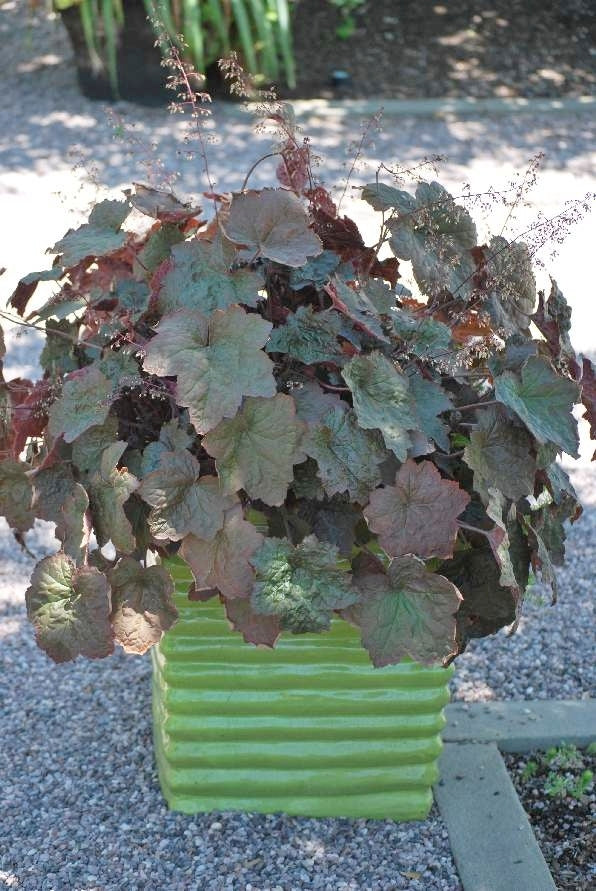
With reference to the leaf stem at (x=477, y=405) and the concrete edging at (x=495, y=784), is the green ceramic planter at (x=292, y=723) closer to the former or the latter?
the concrete edging at (x=495, y=784)

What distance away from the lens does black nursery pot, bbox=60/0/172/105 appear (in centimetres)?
624

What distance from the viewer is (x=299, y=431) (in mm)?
1419

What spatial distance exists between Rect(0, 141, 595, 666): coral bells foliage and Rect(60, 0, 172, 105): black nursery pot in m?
4.96

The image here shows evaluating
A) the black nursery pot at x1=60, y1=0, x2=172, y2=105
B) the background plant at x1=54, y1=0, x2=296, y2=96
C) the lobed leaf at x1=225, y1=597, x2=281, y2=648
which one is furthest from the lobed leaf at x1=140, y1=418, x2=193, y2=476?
the black nursery pot at x1=60, y1=0, x2=172, y2=105

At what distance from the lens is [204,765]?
1.88 metres

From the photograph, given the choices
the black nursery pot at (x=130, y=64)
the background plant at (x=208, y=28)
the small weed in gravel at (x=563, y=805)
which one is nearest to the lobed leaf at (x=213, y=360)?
the small weed in gravel at (x=563, y=805)

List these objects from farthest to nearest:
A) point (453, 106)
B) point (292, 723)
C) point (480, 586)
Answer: point (453, 106) < point (292, 723) < point (480, 586)

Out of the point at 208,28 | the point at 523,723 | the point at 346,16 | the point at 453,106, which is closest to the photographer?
the point at 523,723

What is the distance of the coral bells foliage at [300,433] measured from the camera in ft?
4.71

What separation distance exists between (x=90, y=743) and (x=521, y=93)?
5.83 metres

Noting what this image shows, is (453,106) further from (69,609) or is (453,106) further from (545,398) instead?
(69,609)

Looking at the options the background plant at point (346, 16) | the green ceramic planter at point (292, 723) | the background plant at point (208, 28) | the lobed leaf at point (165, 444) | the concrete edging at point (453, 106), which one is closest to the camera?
the lobed leaf at point (165, 444)

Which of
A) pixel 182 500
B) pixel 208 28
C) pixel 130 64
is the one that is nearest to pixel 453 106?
pixel 208 28

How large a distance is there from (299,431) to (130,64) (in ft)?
18.1
